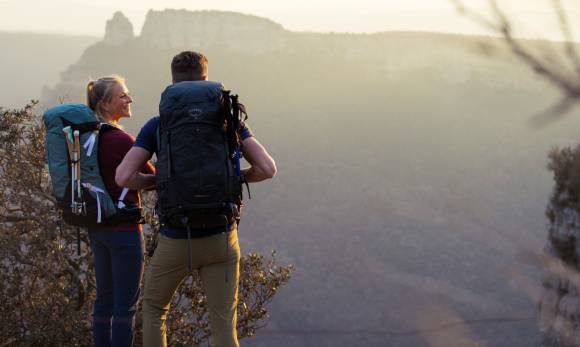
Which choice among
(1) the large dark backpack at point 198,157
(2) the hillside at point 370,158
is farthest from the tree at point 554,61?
(2) the hillside at point 370,158

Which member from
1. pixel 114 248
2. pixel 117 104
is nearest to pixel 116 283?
pixel 114 248

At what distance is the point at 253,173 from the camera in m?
2.55

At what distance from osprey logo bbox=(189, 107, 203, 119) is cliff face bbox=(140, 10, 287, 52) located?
6757 centimetres

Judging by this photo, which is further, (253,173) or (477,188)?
(477,188)

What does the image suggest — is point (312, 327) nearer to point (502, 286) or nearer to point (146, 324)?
point (502, 286)

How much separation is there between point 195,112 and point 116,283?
0.88m

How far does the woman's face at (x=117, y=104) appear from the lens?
2.94m

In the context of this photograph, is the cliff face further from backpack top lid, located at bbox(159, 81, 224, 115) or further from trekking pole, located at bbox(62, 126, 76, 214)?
backpack top lid, located at bbox(159, 81, 224, 115)

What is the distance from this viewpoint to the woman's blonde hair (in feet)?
9.62

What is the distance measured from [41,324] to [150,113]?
187 feet

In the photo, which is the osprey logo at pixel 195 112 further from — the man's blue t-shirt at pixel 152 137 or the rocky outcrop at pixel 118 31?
the rocky outcrop at pixel 118 31

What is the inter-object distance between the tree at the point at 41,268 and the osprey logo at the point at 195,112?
216cm

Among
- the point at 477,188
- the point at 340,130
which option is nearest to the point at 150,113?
the point at 340,130

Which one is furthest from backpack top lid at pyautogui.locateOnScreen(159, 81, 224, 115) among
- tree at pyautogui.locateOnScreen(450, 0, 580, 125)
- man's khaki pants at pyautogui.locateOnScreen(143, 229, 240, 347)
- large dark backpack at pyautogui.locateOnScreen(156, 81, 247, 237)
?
tree at pyautogui.locateOnScreen(450, 0, 580, 125)
